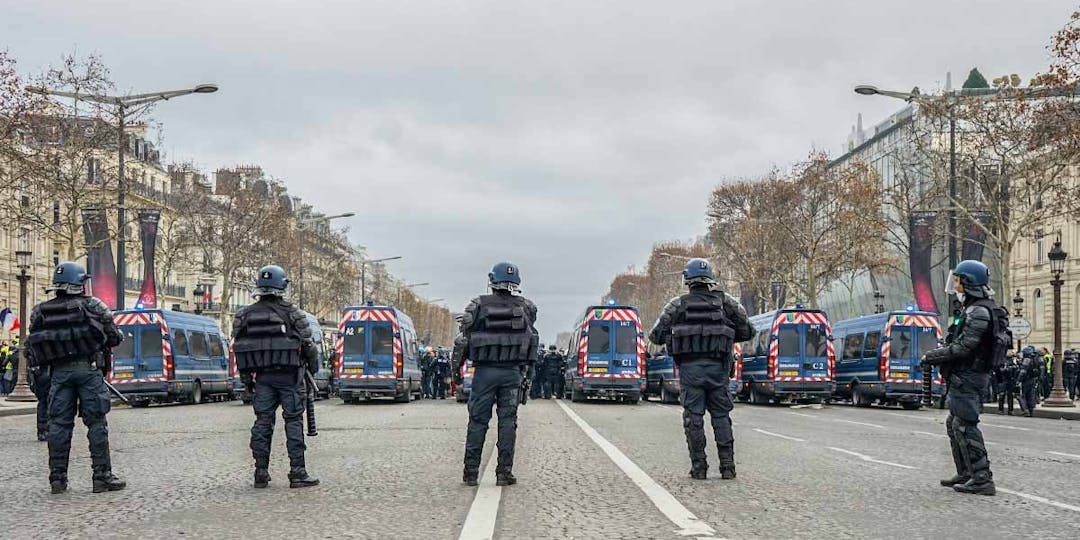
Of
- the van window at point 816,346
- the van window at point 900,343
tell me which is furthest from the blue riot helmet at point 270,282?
the van window at point 900,343

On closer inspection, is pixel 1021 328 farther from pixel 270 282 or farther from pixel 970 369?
pixel 270 282

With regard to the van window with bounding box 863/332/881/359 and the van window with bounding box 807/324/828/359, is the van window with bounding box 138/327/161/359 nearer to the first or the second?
the van window with bounding box 807/324/828/359

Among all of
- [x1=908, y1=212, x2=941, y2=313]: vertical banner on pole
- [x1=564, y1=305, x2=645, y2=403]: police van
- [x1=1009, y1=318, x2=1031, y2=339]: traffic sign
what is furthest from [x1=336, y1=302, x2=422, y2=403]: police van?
[x1=1009, y1=318, x2=1031, y2=339]: traffic sign

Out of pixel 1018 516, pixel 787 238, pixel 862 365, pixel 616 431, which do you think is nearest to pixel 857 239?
pixel 787 238

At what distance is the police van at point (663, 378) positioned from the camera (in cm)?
3697

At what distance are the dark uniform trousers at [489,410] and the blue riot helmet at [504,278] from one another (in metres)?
0.70

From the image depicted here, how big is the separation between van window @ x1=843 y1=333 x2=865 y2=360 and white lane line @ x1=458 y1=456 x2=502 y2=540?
85.4 ft

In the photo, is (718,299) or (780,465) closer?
(718,299)

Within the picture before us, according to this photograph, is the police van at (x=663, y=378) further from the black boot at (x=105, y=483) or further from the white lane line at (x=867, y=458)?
the black boot at (x=105, y=483)

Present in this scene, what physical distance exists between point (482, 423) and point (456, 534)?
2.78 m

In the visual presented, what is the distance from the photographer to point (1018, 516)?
8266mm

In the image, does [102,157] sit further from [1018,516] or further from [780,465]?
[1018,516]

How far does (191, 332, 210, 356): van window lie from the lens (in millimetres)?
34278

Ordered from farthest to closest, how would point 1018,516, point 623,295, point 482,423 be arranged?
point 623,295, point 482,423, point 1018,516
